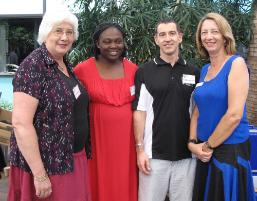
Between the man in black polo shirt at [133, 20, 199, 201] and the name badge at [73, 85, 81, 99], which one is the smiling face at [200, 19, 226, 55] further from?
the name badge at [73, 85, 81, 99]

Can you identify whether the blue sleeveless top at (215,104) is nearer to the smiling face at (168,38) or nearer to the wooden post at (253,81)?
the smiling face at (168,38)

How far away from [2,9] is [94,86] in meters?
Answer: 6.34

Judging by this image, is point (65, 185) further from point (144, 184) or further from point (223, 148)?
point (223, 148)

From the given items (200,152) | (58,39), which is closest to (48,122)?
(58,39)

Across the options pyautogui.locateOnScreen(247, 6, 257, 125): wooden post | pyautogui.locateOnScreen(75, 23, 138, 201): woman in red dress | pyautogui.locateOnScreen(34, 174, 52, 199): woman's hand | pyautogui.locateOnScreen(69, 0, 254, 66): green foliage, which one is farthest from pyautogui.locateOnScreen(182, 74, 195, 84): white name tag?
pyautogui.locateOnScreen(247, 6, 257, 125): wooden post

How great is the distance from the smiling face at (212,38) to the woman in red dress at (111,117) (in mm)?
705

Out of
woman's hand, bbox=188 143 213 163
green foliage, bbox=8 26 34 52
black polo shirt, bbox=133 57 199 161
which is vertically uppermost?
green foliage, bbox=8 26 34 52

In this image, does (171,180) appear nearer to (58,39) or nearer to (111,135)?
(111,135)

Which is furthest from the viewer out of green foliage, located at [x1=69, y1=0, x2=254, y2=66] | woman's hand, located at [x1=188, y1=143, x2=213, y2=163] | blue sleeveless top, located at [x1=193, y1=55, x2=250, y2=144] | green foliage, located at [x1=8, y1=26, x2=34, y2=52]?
green foliage, located at [x1=8, y1=26, x2=34, y2=52]

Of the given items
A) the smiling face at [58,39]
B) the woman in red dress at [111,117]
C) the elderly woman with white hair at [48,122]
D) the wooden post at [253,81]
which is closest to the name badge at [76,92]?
the elderly woman with white hair at [48,122]

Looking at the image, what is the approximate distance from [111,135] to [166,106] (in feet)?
1.68

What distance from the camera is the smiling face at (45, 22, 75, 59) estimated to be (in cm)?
271

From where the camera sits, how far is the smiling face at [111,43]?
10.9 feet

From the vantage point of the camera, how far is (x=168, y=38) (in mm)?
3139
